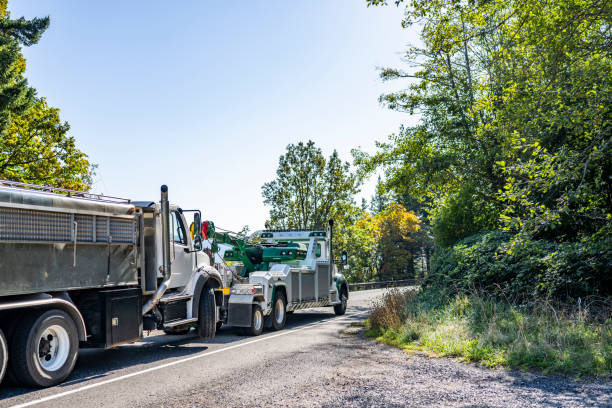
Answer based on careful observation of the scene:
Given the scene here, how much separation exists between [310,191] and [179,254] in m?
27.1

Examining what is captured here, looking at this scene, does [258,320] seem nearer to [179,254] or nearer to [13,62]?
[179,254]

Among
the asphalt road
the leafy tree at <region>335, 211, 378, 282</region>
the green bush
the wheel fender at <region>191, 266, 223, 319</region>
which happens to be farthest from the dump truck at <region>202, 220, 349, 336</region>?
the leafy tree at <region>335, 211, 378, 282</region>

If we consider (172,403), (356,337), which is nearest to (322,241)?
(356,337)

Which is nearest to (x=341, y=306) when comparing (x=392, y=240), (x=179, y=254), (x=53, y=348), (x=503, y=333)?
(x=179, y=254)

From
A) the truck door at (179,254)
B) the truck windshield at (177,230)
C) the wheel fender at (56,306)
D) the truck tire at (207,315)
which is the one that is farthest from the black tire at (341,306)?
the wheel fender at (56,306)

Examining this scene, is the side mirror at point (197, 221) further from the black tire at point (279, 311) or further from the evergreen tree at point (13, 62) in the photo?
the evergreen tree at point (13, 62)

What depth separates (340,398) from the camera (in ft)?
18.6

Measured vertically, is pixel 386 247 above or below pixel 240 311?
above

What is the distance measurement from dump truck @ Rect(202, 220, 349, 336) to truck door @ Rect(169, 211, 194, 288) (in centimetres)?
128

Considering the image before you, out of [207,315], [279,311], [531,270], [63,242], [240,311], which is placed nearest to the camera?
[63,242]

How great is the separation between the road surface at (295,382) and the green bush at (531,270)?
3986 mm

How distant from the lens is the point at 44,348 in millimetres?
6777

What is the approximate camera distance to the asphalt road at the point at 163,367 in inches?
237

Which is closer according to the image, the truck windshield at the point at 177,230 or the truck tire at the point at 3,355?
the truck tire at the point at 3,355
